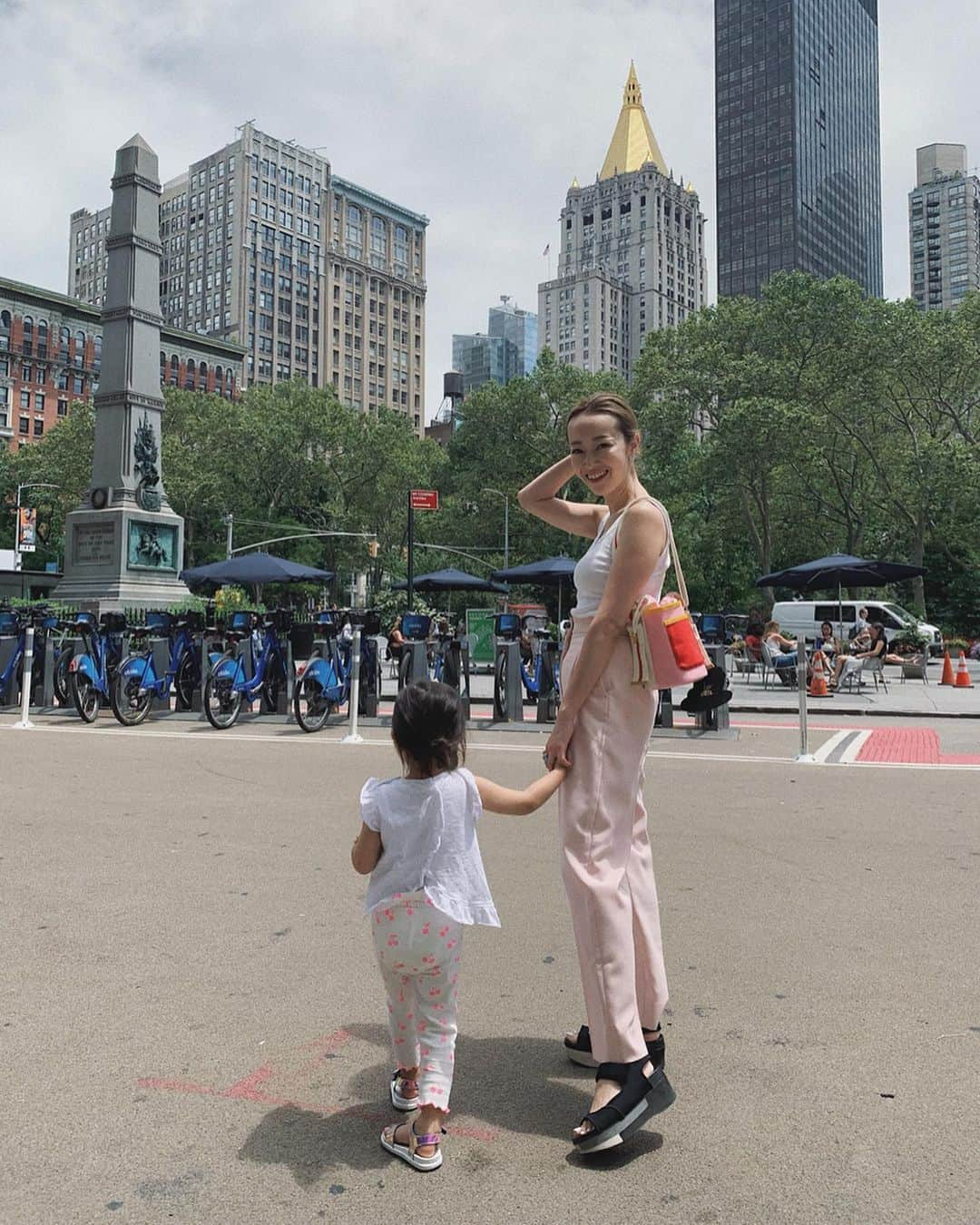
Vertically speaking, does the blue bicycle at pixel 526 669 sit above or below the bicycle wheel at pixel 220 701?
above

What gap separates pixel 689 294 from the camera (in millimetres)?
172750

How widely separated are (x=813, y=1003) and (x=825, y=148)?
182 m

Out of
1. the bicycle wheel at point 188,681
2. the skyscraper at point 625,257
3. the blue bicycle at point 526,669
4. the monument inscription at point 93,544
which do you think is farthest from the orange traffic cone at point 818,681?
the skyscraper at point 625,257

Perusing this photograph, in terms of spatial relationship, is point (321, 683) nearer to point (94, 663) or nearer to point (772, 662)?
point (94, 663)

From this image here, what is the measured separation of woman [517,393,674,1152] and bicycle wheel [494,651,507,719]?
11522 mm

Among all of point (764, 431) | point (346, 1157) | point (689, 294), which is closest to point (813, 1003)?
point (346, 1157)

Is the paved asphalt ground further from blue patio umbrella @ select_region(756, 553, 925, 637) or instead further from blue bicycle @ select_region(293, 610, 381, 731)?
blue patio umbrella @ select_region(756, 553, 925, 637)

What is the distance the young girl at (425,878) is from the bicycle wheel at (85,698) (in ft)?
39.0

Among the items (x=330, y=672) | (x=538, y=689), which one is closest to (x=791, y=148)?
(x=538, y=689)

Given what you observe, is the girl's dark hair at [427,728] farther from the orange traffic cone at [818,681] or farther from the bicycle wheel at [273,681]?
the orange traffic cone at [818,681]

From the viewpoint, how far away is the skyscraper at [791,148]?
154750 mm

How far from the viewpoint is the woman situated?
105 inches

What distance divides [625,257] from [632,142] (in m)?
22.5

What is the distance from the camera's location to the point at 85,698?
1359cm
